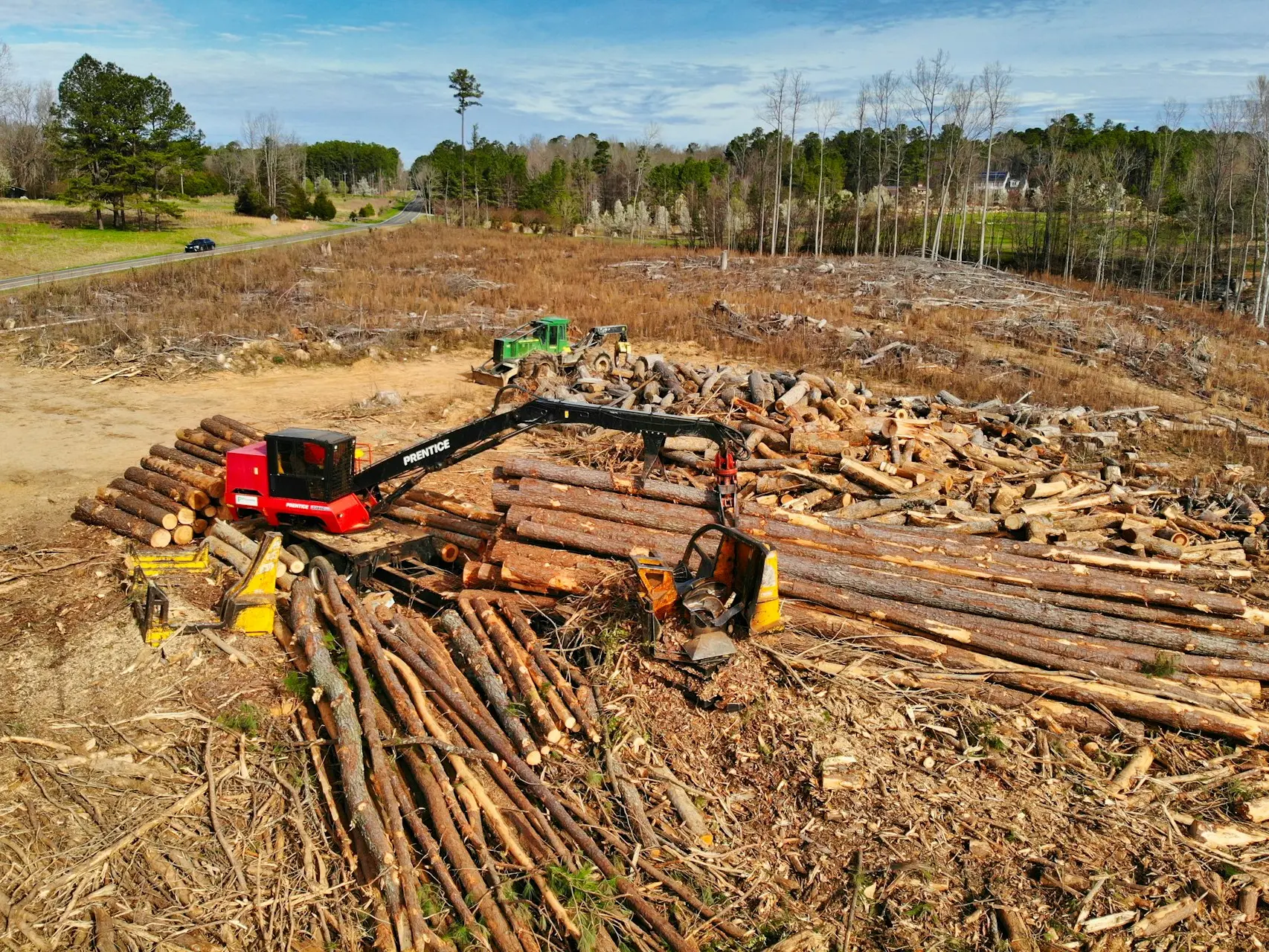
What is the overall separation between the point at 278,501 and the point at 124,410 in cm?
1067

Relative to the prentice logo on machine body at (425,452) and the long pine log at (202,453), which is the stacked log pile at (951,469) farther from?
the long pine log at (202,453)

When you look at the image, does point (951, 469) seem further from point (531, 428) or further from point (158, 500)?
point (158, 500)

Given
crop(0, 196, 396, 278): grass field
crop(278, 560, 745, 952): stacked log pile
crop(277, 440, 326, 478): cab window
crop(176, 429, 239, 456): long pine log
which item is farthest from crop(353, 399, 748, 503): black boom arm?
crop(0, 196, 396, 278): grass field

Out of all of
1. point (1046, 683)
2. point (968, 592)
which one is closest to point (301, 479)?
point (968, 592)

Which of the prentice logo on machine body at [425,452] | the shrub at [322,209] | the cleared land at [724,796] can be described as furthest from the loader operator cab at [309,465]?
the shrub at [322,209]

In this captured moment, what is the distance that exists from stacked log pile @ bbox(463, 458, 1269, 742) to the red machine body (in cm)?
162

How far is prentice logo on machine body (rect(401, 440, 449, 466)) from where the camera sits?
839cm

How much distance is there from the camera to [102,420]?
53.5 ft

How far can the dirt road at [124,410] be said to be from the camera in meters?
12.5

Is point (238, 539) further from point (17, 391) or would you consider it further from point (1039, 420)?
point (1039, 420)

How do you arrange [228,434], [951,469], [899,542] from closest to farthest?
1. [899,542]
2. [228,434]
3. [951,469]

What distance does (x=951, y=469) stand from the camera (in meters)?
12.6

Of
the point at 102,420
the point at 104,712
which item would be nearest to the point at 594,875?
the point at 104,712

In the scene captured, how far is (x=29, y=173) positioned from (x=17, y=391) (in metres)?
54.6
